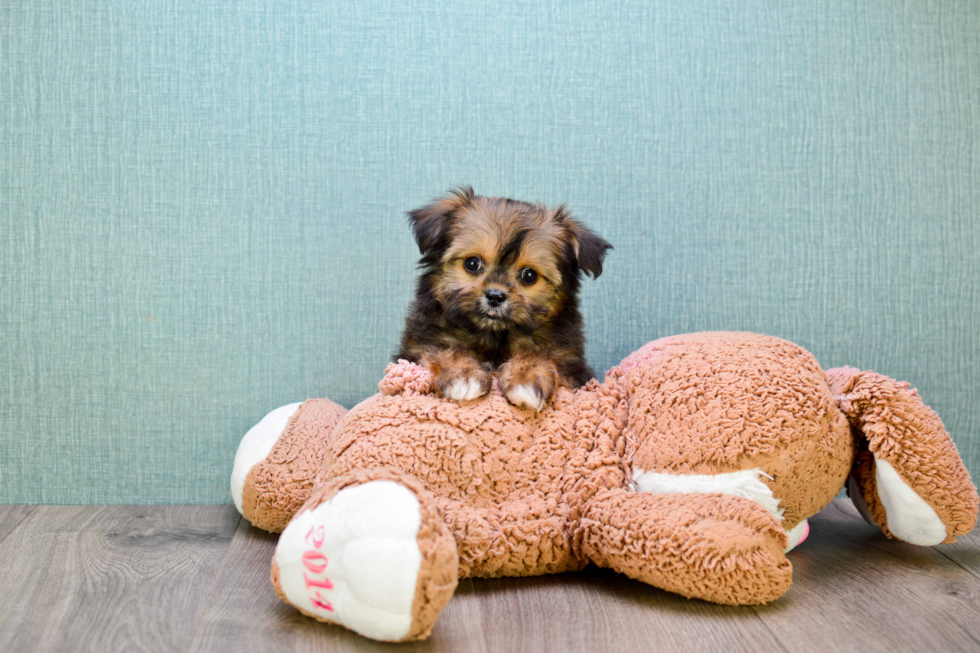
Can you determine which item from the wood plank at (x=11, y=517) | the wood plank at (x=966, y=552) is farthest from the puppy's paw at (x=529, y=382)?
the wood plank at (x=11, y=517)

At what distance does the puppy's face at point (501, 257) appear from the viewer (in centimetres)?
202

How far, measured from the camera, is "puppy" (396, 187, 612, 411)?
201cm

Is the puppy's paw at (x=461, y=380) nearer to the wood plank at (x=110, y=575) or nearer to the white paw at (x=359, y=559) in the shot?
the white paw at (x=359, y=559)

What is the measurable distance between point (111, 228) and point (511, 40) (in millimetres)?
1529

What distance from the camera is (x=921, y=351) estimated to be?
2748 mm

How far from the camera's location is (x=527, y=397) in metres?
1.99

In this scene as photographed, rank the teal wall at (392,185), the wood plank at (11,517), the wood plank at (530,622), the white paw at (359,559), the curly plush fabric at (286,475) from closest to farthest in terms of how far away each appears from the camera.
Result: the white paw at (359,559), the wood plank at (530,622), the curly plush fabric at (286,475), the wood plank at (11,517), the teal wall at (392,185)

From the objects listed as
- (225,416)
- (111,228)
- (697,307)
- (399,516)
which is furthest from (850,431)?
(111,228)

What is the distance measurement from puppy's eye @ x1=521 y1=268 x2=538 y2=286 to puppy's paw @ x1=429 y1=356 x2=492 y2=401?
0.27 m

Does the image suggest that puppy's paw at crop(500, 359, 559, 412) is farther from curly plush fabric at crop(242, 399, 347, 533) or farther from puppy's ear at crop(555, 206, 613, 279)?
curly plush fabric at crop(242, 399, 347, 533)

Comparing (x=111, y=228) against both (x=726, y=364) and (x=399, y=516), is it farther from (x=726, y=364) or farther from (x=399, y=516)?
(x=726, y=364)

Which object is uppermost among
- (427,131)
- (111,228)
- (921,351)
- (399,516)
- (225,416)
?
(427,131)

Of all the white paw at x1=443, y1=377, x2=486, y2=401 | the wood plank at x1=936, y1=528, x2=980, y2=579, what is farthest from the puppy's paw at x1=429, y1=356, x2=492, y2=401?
the wood plank at x1=936, y1=528, x2=980, y2=579

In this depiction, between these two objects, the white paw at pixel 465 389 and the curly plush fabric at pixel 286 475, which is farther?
the curly plush fabric at pixel 286 475
